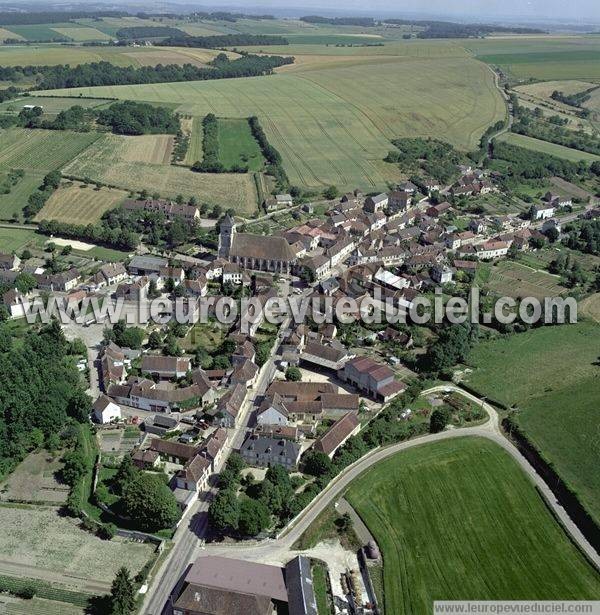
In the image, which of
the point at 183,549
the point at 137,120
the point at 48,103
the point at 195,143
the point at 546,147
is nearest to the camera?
the point at 183,549

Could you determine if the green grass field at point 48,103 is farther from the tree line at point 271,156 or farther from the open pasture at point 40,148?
the tree line at point 271,156

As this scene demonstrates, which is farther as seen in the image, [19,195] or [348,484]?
[19,195]

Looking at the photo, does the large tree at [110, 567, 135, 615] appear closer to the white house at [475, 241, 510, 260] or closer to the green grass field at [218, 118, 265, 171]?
the white house at [475, 241, 510, 260]

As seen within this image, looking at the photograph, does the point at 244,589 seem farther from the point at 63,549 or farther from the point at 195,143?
the point at 195,143

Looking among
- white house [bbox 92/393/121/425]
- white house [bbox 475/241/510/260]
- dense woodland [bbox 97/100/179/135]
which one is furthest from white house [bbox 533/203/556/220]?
white house [bbox 92/393/121/425]

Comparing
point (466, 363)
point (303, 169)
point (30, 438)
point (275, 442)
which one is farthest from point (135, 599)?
point (303, 169)

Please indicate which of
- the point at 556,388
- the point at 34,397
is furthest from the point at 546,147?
the point at 34,397

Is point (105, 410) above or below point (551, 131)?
below

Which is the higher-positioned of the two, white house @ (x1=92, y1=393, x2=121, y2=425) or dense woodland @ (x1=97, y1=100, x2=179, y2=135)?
dense woodland @ (x1=97, y1=100, x2=179, y2=135)
